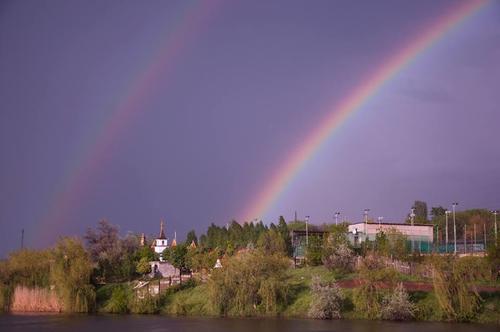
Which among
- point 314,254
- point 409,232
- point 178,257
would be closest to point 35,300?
point 178,257

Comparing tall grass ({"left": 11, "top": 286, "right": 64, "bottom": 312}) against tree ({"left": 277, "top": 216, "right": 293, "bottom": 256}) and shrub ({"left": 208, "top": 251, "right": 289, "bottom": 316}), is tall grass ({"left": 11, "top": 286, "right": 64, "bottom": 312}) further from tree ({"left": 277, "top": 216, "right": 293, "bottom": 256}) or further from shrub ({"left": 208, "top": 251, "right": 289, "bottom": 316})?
tree ({"left": 277, "top": 216, "right": 293, "bottom": 256})

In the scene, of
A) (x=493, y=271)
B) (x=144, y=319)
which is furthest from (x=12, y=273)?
(x=493, y=271)

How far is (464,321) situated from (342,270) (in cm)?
1897

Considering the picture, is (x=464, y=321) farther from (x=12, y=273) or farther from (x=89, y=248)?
(x=89, y=248)

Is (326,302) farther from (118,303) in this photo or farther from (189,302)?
(118,303)

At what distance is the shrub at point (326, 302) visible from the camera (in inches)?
2127

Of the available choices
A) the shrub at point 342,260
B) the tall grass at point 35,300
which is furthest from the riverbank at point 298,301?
the tall grass at point 35,300

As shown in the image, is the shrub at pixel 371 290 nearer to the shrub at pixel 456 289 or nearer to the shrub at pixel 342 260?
the shrub at pixel 456 289

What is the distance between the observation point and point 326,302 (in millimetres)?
53844

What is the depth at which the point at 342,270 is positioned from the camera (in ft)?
224

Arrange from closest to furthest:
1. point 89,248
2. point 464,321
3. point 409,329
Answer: point 409,329, point 464,321, point 89,248

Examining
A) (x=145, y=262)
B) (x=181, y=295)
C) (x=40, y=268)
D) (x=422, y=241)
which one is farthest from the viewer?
(x=422, y=241)

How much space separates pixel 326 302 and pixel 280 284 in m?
5.60

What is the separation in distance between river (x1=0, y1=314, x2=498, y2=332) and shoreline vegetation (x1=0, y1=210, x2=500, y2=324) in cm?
284
